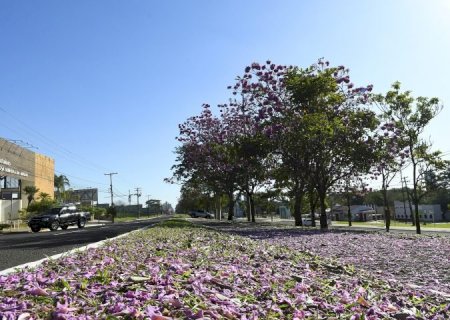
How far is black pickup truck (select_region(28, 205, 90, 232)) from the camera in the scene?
31922mm

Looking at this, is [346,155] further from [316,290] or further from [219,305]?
[219,305]

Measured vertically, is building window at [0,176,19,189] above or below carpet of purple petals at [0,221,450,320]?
above

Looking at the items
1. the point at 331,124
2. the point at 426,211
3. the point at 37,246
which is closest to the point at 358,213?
the point at 426,211

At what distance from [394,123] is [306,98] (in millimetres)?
6016

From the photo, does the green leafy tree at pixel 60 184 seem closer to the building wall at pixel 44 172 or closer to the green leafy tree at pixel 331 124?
the building wall at pixel 44 172

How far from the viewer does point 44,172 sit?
67.7 meters

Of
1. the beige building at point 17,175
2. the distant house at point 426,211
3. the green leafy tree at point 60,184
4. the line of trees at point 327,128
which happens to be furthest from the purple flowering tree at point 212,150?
the distant house at point 426,211

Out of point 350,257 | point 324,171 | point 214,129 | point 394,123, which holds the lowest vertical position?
point 350,257

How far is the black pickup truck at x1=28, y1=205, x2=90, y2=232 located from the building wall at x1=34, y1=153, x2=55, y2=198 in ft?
98.8

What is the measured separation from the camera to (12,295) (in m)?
4.11

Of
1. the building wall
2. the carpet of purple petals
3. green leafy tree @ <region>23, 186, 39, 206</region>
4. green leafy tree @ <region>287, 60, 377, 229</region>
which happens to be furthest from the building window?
the carpet of purple petals

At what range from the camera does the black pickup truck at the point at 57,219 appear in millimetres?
31922

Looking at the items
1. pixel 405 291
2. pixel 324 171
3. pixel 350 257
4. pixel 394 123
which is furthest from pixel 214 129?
pixel 405 291

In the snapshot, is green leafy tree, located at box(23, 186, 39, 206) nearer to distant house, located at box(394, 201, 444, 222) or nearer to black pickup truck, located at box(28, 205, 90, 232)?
black pickup truck, located at box(28, 205, 90, 232)
